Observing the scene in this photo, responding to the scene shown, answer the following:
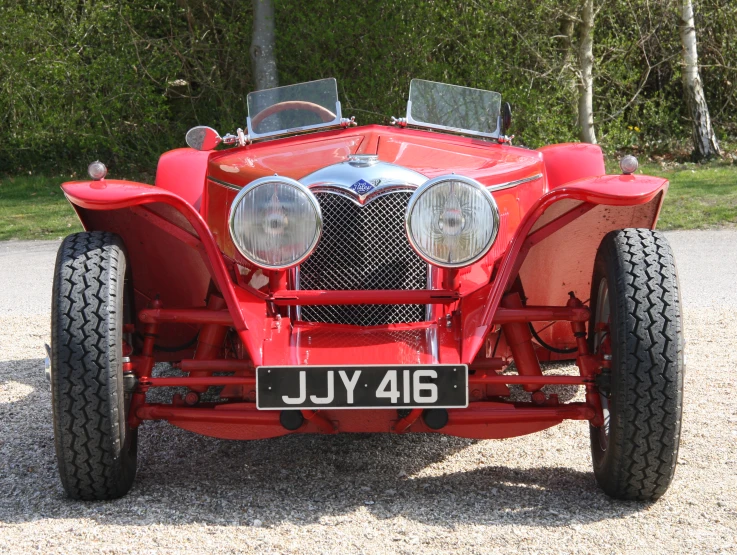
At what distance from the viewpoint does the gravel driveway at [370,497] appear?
2789 millimetres

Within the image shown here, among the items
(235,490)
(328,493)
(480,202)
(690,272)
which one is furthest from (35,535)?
(690,272)

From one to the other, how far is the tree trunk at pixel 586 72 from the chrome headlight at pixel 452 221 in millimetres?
9331

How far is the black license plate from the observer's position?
2.90 m

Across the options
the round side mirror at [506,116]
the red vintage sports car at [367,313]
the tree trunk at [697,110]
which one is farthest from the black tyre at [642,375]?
the tree trunk at [697,110]

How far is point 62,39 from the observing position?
41.8ft

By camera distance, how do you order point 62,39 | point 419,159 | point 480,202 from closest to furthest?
point 480,202, point 419,159, point 62,39

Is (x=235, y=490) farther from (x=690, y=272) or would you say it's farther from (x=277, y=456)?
(x=690, y=272)

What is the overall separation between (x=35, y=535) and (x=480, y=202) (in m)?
1.74

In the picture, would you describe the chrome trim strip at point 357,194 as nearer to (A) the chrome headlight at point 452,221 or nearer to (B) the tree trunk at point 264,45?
(A) the chrome headlight at point 452,221

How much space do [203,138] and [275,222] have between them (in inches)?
74.5

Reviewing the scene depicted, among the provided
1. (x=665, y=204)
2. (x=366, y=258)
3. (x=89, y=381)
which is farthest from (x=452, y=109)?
(x=665, y=204)

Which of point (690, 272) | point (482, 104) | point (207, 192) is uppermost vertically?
point (482, 104)

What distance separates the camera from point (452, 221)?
121 inches

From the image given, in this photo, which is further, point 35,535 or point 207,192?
point 207,192
